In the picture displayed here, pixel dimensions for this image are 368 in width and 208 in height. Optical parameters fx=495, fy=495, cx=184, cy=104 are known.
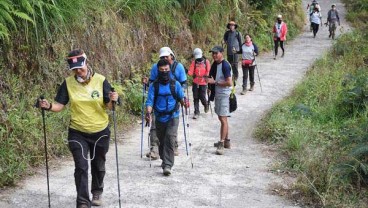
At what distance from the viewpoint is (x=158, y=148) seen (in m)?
8.52

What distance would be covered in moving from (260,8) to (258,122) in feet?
49.1

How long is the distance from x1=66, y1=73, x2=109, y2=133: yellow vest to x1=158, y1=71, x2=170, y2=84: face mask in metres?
1.57

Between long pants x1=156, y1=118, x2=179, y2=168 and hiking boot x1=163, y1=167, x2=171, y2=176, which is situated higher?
long pants x1=156, y1=118, x2=179, y2=168

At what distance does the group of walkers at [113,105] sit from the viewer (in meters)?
5.89

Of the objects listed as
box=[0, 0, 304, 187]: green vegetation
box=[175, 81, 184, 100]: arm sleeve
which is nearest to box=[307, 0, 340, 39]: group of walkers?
box=[0, 0, 304, 187]: green vegetation

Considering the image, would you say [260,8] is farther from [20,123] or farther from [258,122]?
[20,123]

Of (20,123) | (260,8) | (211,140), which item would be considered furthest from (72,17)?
(260,8)

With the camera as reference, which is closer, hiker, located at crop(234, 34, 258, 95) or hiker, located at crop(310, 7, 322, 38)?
hiker, located at crop(234, 34, 258, 95)

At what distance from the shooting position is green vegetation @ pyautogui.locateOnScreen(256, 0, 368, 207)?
6762 mm

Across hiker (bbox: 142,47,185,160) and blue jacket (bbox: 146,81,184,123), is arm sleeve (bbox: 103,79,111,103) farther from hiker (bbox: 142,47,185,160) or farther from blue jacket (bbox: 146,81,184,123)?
hiker (bbox: 142,47,185,160)

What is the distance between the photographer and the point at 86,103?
232 inches

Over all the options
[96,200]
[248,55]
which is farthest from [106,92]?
[248,55]

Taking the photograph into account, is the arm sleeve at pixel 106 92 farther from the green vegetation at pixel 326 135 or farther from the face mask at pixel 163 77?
the green vegetation at pixel 326 135

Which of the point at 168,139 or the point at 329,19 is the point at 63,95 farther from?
the point at 329,19
